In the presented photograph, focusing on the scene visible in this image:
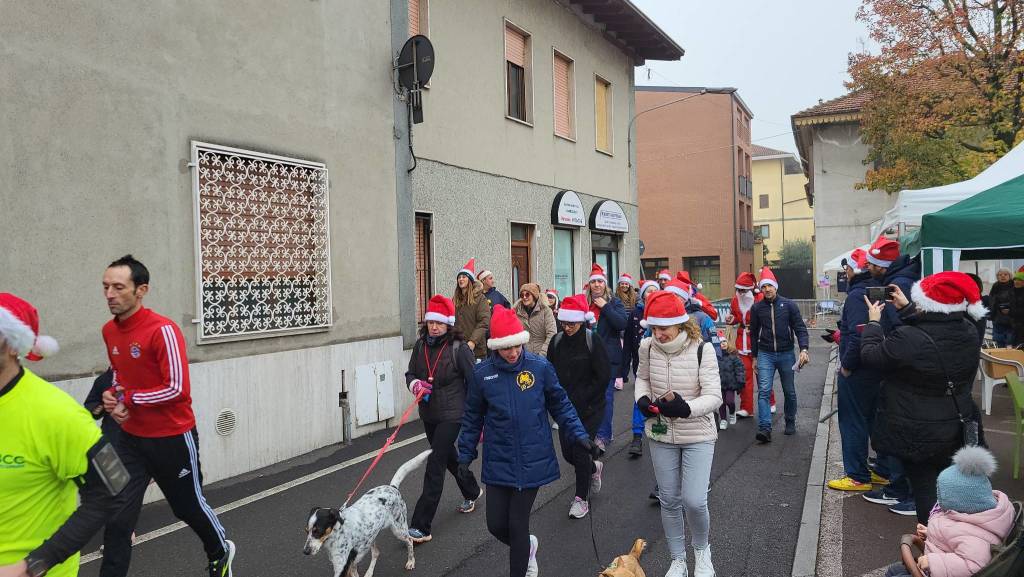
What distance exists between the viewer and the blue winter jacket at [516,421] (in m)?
3.94

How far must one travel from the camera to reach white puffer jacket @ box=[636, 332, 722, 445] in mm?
4160

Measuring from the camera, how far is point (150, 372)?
4027 mm

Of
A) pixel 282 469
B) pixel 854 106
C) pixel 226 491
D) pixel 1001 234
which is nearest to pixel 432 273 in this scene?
pixel 282 469

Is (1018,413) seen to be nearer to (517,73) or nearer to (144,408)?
(144,408)

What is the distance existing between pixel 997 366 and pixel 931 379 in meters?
5.32

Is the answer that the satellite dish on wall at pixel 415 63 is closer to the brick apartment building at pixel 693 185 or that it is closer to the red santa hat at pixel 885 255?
the red santa hat at pixel 885 255

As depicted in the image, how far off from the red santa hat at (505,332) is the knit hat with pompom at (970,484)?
223 cm

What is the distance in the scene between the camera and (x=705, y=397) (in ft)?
13.6

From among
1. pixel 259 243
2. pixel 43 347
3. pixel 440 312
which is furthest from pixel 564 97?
pixel 43 347

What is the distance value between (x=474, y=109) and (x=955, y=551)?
1013cm

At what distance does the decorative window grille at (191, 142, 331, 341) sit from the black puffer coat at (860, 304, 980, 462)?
20.3 feet

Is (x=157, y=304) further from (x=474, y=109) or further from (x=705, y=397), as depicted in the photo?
(x=474, y=109)

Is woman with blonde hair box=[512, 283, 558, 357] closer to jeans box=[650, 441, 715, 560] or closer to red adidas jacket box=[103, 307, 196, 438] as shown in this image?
jeans box=[650, 441, 715, 560]

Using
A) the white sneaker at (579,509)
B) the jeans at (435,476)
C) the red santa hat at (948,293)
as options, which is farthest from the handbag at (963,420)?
the jeans at (435,476)
